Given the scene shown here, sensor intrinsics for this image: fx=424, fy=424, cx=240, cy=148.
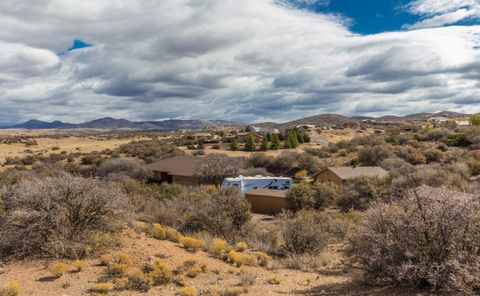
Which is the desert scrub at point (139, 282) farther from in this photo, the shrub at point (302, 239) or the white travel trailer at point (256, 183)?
the white travel trailer at point (256, 183)

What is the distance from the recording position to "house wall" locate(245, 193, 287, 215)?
108ft

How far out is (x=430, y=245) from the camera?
8195 mm

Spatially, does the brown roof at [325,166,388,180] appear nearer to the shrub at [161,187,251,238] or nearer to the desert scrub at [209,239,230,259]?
the shrub at [161,187,251,238]

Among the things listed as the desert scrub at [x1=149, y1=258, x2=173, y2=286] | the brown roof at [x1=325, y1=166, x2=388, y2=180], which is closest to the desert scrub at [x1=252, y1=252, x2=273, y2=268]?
the desert scrub at [x1=149, y1=258, x2=173, y2=286]

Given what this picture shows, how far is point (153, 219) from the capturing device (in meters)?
18.5

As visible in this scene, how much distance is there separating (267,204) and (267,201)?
24 centimetres

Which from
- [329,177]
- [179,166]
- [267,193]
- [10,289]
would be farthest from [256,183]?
[10,289]

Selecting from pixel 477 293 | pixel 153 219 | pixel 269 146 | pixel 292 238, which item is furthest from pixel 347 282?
pixel 269 146

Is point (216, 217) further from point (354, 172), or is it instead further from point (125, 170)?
point (125, 170)

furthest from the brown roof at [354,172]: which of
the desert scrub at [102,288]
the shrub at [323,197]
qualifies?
the desert scrub at [102,288]

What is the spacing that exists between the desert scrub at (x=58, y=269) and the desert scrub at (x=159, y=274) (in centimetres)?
192

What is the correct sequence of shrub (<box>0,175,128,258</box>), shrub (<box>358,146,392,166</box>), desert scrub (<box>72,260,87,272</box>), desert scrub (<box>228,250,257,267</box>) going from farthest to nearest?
1. shrub (<box>358,146,392,166</box>)
2. desert scrub (<box>228,250,257,267</box>)
3. shrub (<box>0,175,128,258</box>)
4. desert scrub (<box>72,260,87,272</box>)

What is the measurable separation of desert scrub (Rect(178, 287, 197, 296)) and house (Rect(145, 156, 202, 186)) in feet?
114

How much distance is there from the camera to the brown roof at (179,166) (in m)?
46.0
